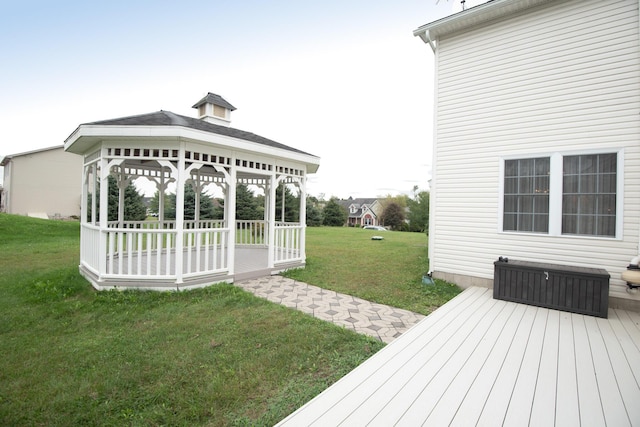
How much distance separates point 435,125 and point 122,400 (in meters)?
6.83

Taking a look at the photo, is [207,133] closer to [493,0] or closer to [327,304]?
[327,304]

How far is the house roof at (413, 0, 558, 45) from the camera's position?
5277 mm

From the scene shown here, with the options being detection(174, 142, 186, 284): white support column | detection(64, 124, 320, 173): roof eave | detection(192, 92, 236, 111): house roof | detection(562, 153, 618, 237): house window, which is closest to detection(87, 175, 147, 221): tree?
detection(192, 92, 236, 111): house roof

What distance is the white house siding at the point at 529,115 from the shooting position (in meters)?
4.58

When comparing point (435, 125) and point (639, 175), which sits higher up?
point (435, 125)

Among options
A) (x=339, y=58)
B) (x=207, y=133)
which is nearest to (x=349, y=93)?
(x=339, y=58)

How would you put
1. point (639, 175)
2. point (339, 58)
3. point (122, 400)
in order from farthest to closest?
point (339, 58)
point (639, 175)
point (122, 400)

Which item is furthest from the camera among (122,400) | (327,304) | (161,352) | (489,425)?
→ (327,304)

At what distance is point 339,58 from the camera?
12.8 m

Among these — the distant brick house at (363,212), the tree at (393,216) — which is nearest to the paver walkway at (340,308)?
the tree at (393,216)

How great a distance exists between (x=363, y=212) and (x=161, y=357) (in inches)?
2243

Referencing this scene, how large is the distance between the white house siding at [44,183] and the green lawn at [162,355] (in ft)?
68.4

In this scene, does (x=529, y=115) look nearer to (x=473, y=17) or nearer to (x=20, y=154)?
(x=473, y=17)

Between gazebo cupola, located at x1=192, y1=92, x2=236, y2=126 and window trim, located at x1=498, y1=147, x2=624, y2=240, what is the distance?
26.3 ft
